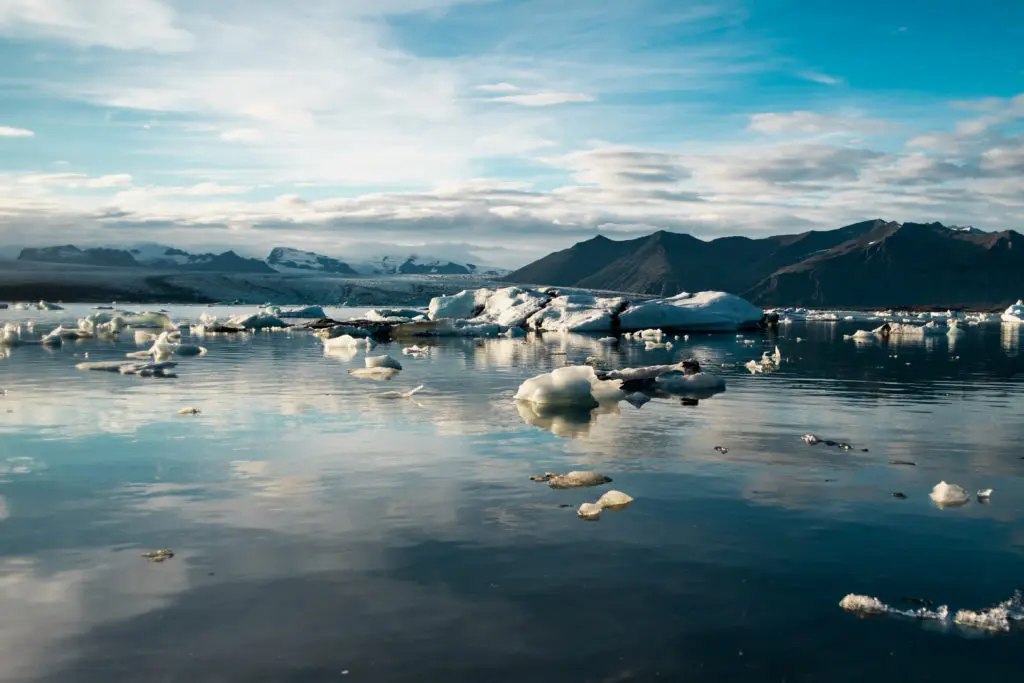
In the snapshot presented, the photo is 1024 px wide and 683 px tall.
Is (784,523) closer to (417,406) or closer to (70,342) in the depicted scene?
(417,406)

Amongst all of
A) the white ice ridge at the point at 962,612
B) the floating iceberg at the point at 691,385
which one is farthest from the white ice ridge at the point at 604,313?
the white ice ridge at the point at 962,612

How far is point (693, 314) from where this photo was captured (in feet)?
149

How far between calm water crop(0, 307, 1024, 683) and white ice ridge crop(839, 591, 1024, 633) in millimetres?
121

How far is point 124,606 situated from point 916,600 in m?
5.58

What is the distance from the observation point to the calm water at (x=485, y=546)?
200 inches

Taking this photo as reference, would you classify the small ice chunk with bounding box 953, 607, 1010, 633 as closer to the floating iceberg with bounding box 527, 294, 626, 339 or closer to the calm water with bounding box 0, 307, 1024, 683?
the calm water with bounding box 0, 307, 1024, 683

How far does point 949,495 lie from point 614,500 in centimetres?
353

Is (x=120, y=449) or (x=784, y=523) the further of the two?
(x=120, y=449)

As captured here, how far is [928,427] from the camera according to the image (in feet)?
45.3

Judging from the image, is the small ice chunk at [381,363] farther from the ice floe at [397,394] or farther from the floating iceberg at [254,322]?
the floating iceberg at [254,322]

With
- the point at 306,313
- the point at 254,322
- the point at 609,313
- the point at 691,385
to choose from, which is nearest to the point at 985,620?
the point at 691,385

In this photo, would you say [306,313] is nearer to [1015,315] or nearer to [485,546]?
[485,546]

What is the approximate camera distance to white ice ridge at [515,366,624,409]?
50.1 ft

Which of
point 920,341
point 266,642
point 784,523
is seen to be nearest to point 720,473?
point 784,523
